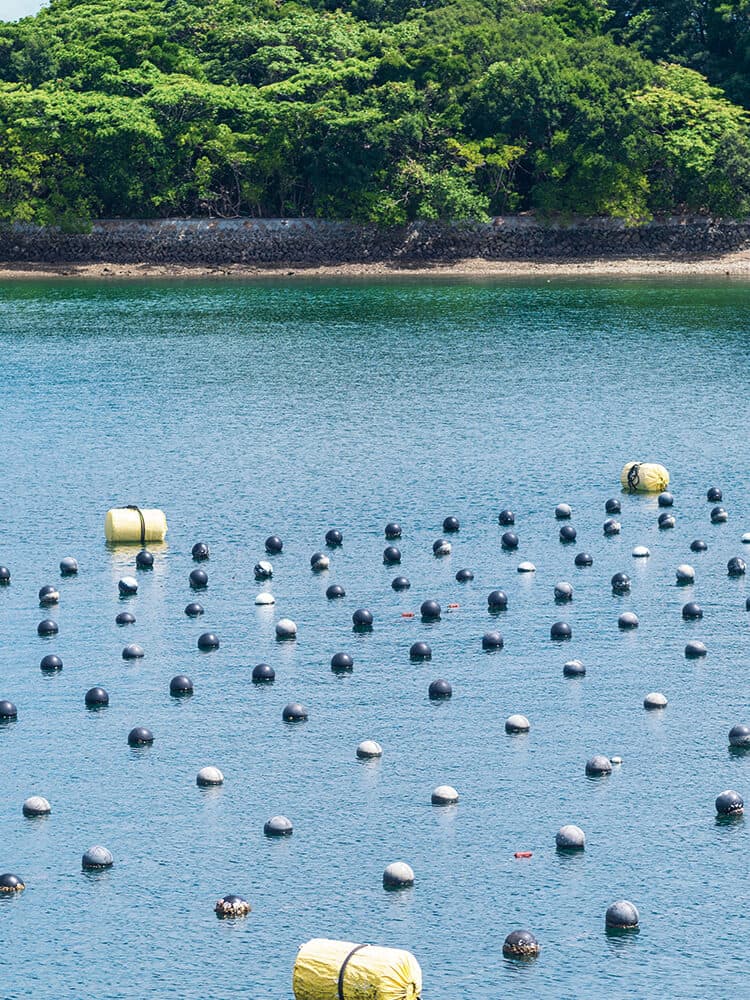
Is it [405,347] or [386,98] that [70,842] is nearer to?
[405,347]

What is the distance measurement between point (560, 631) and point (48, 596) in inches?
645

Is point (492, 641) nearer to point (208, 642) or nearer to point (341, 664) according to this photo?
point (341, 664)

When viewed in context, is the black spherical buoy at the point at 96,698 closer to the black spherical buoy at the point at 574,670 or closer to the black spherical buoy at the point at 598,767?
the black spherical buoy at the point at 574,670

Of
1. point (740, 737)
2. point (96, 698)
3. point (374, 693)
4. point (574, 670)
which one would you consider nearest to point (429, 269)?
point (574, 670)

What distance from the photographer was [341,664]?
49.2 meters

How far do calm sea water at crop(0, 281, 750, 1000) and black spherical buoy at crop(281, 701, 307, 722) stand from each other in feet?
0.83

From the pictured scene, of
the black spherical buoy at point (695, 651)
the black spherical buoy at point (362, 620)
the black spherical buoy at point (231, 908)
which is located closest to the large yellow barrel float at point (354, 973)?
the black spherical buoy at point (231, 908)

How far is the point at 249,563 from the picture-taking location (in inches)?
2410

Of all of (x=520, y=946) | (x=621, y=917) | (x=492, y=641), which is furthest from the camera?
(x=492, y=641)

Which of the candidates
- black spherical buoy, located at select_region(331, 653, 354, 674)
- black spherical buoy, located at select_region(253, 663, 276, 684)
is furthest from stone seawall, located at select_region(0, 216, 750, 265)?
black spherical buoy, located at select_region(253, 663, 276, 684)

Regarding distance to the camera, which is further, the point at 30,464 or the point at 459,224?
the point at 459,224

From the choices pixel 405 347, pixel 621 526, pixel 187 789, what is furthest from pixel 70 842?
pixel 405 347

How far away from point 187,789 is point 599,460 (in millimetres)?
40483

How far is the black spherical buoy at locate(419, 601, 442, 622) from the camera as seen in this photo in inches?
2131
